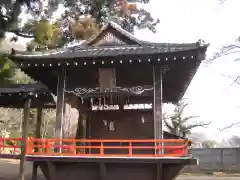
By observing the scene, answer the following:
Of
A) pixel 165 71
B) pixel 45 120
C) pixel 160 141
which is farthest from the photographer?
pixel 45 120

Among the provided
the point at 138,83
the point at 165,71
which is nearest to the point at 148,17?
the point at 138,83

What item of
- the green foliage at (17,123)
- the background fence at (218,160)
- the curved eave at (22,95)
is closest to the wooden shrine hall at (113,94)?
the curved eave at (22,95)

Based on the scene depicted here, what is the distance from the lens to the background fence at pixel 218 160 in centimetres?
2700

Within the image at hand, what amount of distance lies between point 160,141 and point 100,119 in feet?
15.6

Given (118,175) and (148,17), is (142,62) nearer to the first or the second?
(118,175)

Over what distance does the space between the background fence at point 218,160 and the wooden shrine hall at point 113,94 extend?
16006 mm

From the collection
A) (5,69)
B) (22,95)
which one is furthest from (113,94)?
(5,69)

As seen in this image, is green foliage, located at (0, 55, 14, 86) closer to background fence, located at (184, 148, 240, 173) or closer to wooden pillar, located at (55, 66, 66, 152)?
wooden pillar, located at (55, 66, 66, 152)

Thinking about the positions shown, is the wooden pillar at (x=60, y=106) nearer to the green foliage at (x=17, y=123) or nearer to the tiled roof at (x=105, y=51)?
the tiled roof at (x=105, y=51)

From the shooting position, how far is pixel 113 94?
11.9 meters

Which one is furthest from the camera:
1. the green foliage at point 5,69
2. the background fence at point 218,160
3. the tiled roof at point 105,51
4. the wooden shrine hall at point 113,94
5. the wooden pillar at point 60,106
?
the background fence at point 218,160

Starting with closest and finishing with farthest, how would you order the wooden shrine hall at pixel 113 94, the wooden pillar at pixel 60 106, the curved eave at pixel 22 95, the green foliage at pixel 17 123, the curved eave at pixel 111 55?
the wooden shrine hall at pixel 113 94
the curved eave at pixel 111 55
the wooden pillar at pixel 60 106
the curved eave at pixel 22 95
the green foliage at pixel 17 123

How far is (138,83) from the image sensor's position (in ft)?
46.1

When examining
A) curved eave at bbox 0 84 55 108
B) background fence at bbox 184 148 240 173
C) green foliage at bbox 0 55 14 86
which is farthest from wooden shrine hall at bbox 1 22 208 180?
background fence at bbox 184 148 240 173
